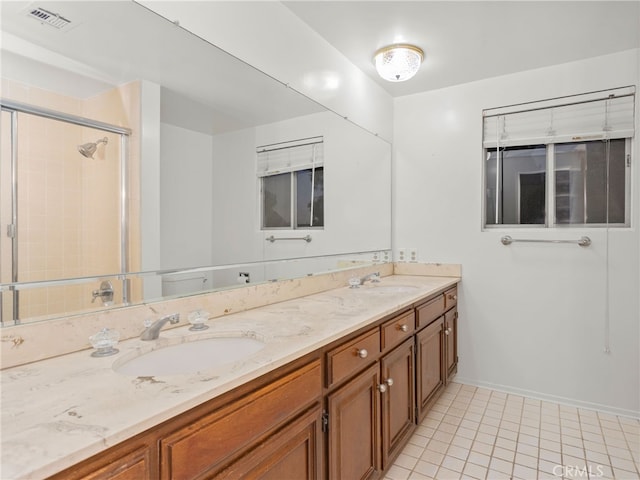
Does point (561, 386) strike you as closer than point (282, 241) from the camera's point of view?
No

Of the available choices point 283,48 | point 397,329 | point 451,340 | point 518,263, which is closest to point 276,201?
point 283,48

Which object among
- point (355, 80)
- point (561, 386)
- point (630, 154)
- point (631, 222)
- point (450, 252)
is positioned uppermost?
point (355, 80)

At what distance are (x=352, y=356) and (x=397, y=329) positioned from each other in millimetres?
440

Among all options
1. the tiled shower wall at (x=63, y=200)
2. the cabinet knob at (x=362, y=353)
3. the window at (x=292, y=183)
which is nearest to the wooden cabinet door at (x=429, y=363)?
the cabinet knob at (x=362, y=353)

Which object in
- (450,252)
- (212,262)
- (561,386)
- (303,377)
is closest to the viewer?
(303,377)

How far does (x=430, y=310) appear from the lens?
7.06 ft

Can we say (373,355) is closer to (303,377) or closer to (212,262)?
(303,377)

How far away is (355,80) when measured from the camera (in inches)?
98.7

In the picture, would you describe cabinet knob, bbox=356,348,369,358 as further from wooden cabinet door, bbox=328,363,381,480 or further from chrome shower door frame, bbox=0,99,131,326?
chrome shower door frame, bbox=0,99,131,326

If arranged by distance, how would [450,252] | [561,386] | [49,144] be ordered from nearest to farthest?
1. [49,144]
2. [561,386]
3. [450,252]

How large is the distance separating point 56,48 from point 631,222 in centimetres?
302

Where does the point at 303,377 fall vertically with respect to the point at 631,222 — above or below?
below

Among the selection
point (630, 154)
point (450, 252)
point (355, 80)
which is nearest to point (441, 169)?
point (450, 252)

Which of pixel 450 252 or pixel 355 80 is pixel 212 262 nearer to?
pixel 355 80
